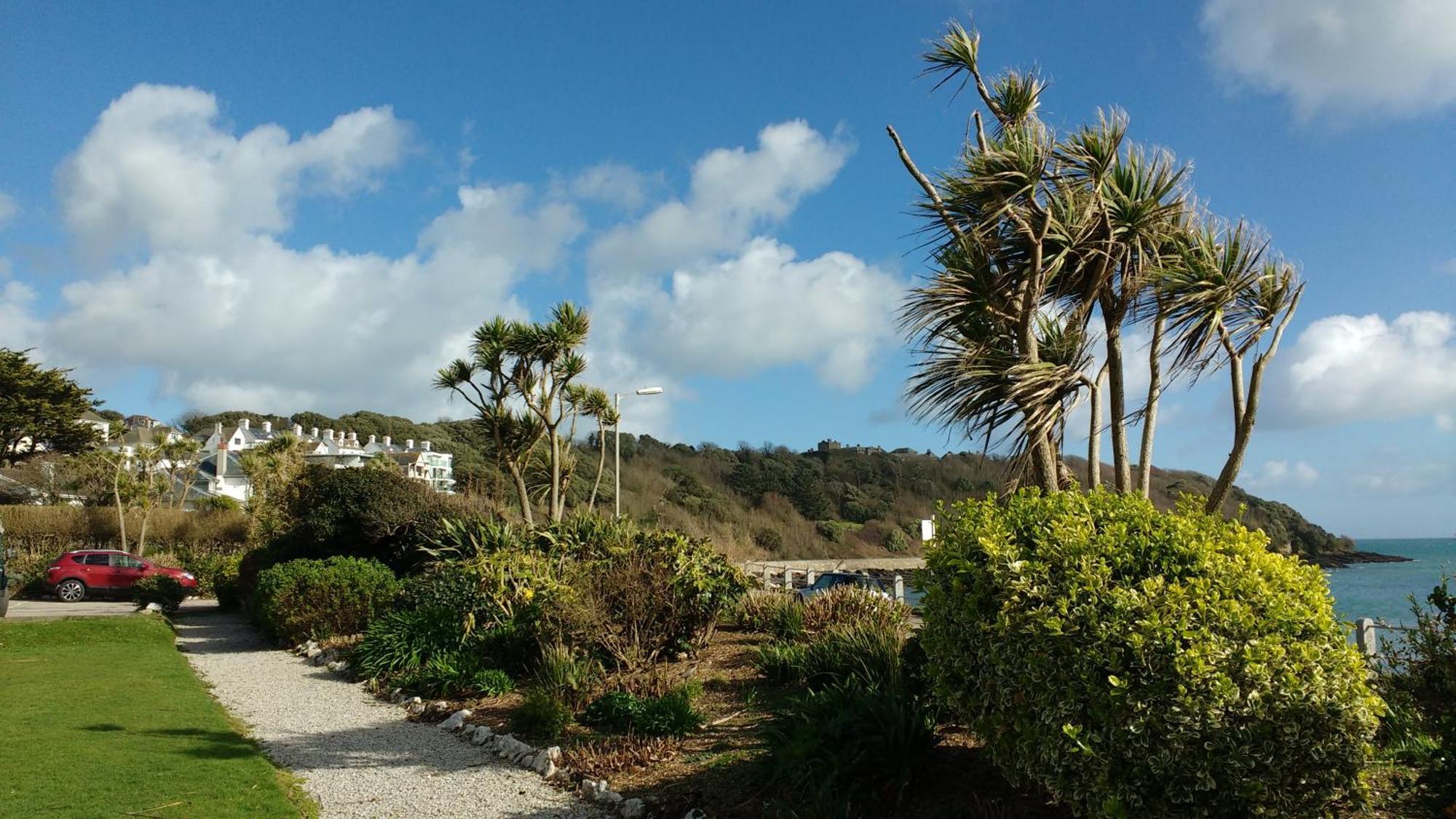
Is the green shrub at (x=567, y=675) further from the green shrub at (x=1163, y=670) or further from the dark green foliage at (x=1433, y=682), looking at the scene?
the dark green foliage at (x=1433, y=682)

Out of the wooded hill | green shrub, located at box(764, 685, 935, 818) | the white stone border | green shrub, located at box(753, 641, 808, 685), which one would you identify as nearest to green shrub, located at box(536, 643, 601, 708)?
the white stone border

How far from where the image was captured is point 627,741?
24.3ft

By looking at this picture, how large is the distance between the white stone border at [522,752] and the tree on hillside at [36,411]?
36.9 meters

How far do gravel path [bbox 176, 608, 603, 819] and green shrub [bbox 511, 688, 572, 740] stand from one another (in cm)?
43

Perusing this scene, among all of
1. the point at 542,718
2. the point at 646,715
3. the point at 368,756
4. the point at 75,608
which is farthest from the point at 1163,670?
the point at 75,608

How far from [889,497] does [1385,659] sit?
194 ft

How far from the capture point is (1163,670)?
3.96 m

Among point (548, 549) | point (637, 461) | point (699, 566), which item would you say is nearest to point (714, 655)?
point (699, 566)

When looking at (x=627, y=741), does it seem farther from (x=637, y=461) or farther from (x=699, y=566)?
(x=637, y=461)

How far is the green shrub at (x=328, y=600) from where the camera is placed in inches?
603

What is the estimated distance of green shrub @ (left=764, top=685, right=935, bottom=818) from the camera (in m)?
5.46

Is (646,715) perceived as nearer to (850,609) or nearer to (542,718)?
(542,718)

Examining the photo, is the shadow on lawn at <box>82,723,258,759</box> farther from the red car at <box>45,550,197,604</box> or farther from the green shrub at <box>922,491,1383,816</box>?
the red car at <box>45,550,197,604</box>

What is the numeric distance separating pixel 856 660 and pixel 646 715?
1.79 metres
